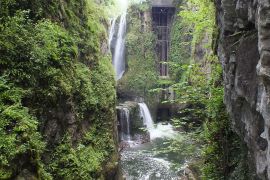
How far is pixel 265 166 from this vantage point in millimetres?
5551

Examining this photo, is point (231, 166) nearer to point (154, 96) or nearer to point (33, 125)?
point (33, 125)

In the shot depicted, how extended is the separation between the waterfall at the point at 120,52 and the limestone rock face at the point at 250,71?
18.6 m

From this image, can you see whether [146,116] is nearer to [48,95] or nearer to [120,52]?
Result: [120,52]

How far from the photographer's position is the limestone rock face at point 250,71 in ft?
15.3

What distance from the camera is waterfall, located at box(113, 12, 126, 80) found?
26703mm

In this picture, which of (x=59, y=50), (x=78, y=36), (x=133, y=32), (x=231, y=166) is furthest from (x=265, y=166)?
(x=133, y=32)

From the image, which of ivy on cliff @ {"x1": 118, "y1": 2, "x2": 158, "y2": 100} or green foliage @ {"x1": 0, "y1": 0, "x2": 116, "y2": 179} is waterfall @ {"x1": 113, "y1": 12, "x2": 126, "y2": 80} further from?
green foliage @ {"x1": 0, "y1": 0, "x2": 116, "y2": 179}

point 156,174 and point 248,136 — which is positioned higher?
point 248,136

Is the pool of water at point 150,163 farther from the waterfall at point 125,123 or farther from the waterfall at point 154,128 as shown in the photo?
the waterfall at point 154,128

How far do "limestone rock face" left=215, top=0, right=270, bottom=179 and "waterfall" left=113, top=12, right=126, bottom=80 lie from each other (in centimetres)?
1862

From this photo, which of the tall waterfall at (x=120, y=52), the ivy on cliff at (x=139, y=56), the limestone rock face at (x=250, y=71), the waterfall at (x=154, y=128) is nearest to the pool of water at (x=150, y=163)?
the waterfall at (x=154, y=128)

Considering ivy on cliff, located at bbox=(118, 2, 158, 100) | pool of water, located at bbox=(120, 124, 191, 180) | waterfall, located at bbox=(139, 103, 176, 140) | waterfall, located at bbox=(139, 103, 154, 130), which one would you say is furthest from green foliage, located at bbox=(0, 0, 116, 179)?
ivy on cliff, located at bbox=(118, 2, 158, 100)

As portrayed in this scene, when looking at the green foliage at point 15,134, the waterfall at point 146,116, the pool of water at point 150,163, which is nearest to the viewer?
the green foliage at point 15,134

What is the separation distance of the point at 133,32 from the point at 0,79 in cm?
2146
